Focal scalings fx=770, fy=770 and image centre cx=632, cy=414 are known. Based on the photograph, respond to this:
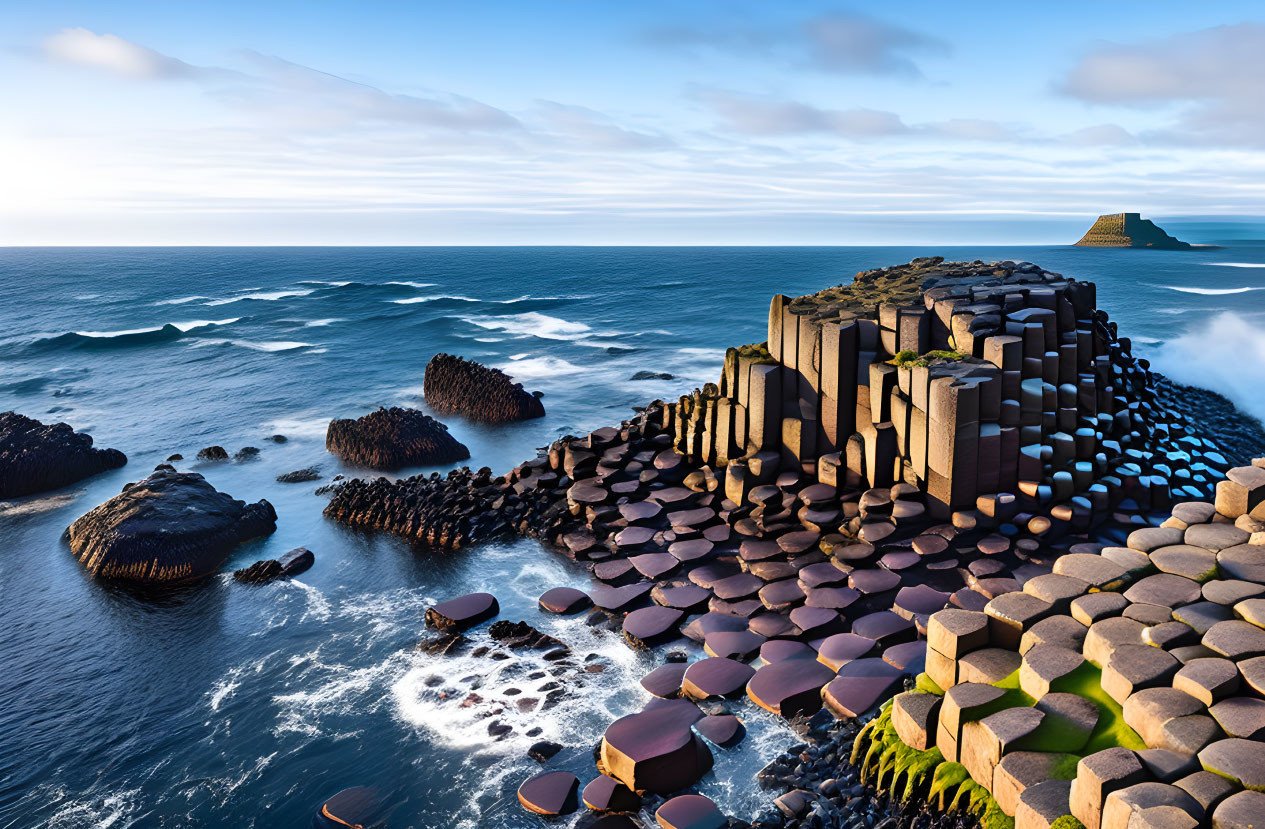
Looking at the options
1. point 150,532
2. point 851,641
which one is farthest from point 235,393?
point 851,641

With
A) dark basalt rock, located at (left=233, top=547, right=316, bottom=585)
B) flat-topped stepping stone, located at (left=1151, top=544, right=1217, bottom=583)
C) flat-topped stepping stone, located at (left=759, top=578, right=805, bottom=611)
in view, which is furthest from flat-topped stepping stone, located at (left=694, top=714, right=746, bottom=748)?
dark basalt rock, located at (left=233, top=547, right=316, bottom=585)

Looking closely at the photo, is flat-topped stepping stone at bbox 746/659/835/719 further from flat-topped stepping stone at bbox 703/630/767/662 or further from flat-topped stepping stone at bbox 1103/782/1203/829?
flat-topped stepping stone at bbox 1103/782/1203/829

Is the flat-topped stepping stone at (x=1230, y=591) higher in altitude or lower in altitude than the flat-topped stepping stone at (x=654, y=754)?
higher

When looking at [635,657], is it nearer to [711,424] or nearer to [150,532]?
[711,424]

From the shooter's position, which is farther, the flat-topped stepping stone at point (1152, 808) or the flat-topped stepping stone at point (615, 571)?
the flat-topped stepping stone at point (615, 571)

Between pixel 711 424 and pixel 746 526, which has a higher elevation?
pixel 711 424

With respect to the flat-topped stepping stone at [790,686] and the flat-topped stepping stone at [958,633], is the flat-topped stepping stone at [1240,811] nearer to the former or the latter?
the flat-topped stepping stone at [958,633]

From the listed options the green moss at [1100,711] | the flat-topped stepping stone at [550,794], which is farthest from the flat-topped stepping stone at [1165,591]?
the flat-topped stepping stone at [550,794]
